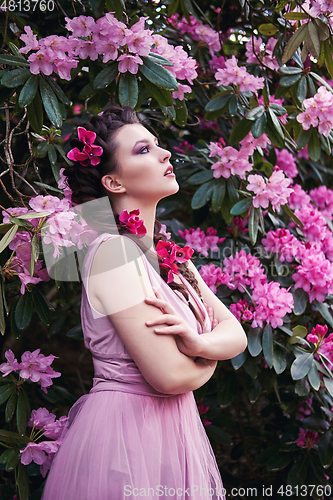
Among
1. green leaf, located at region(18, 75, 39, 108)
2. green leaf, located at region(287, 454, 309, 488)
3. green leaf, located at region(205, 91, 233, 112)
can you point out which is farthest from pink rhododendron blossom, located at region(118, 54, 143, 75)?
green leaf, located at region(287, 454, 309, 488)

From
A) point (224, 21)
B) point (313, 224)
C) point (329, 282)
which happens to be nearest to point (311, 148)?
point (313, 224)

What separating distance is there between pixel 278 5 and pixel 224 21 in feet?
2.32

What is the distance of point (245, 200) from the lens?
1.79 metres

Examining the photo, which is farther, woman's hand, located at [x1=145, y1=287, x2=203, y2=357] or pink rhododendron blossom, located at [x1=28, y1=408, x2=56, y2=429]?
pink rhododendron blossom, located at [x1=28, y1=408, x2=56, y2=429]

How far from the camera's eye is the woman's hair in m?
1.28

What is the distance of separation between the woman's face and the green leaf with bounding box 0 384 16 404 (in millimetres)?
786

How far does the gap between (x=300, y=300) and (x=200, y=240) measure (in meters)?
0.49

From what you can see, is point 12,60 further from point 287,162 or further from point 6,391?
point 287,162

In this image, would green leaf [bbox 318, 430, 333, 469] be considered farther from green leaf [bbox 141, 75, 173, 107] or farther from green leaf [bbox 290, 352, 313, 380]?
green leaf [bbox 141, 75, 173, 107]

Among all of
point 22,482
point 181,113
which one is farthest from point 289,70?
point 22,482

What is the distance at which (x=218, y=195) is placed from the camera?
1.86 meters

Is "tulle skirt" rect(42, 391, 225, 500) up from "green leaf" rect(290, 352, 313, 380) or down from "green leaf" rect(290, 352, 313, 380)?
up

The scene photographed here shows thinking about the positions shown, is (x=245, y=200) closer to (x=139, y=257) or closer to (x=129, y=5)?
(x=139, y=257)

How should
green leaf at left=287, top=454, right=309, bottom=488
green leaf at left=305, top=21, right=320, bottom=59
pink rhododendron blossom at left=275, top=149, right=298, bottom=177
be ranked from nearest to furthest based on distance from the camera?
green leaf at left=305, top=21, right=320, bottom=59
green leaf at left=287, top=454, right=309, bottom=488
pink rhododendron blossom at left=275, top=149, right=298, bottom=177
